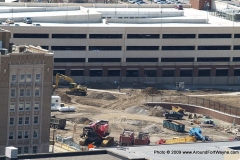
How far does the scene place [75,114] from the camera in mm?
161250

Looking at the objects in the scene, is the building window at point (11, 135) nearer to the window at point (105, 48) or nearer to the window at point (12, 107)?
the window at point (12, 107)

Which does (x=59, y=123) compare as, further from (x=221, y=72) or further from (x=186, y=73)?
(x=221, y=72)

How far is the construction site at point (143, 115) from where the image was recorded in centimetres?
14525

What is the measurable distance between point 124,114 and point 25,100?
38.5 m

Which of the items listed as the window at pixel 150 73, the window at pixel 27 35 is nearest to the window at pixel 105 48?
the window at pixel 150 73

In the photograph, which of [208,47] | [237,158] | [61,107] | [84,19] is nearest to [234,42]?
[208,47]

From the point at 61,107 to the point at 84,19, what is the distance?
30477 mm

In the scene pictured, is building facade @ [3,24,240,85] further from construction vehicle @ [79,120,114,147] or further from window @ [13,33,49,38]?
construction vehicle @ [79,120,114,147]

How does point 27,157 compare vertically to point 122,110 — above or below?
above

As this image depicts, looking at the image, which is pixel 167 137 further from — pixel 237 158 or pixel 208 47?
pixel 237 158

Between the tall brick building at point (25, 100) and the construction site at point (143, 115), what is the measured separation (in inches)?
255

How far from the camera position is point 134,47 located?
186875 mm

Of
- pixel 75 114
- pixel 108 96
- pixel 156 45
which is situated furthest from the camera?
pixel 156 45

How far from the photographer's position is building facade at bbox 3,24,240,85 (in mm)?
182250
